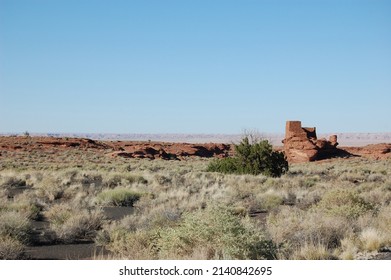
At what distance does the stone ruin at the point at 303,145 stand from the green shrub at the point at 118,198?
42.3 meters

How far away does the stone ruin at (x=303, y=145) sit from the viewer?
57.7m

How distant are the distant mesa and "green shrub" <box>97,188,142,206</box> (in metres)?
42.3

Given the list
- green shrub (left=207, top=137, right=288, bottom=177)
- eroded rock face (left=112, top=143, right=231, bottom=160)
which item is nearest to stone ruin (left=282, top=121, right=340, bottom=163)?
eroded rock face (left=112, top=143, right=231, bottom=160)

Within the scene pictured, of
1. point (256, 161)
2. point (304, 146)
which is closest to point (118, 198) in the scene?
point (256, 161)

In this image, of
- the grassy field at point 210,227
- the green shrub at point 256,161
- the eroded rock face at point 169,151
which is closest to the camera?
the grassy field at point 210,227

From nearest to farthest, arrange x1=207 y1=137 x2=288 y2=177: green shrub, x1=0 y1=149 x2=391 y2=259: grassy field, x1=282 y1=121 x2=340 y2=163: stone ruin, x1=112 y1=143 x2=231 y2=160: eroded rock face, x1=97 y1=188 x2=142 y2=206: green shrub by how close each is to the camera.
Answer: x1=0 y1=149 x2=391 y2=259: grassy field < x1=97 y1=188 x2=142 y2=206: green shrub < x1=207 y1=137 x2=288 y2=177: green shrub < x1=282 y1=121 x2=340 y2=163: stone ruin < x1=112 y1=143 x2=231 y2=160: eroded rock face

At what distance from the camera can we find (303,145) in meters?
59.3

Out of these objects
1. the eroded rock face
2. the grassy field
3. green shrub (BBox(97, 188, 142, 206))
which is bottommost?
the eroded rock face

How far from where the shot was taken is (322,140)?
6162 cm

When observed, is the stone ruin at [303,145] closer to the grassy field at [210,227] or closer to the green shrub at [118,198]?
the grassy field at [210,227]

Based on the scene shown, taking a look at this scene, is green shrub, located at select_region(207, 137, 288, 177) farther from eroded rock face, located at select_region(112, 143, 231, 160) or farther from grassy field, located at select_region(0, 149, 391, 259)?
eroded rock face, located at select_region(112, 143, 231, 160)

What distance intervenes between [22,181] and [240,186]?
938 centimetres

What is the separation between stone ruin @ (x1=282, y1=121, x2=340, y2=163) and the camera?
5772 cm

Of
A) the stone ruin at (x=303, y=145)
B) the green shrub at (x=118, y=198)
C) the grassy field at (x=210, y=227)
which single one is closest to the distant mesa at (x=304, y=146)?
the stone ruin at (x=303, y=145)
